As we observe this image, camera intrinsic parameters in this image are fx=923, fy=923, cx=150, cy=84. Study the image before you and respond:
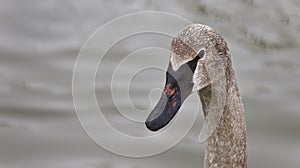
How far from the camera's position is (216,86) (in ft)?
13.9

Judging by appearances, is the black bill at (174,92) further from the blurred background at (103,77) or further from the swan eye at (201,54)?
the blurred background at (103,77)

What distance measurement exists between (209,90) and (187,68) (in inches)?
10.5

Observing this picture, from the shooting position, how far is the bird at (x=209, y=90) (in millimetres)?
4023

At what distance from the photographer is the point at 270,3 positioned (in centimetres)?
906

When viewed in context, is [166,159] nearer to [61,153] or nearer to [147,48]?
[61,153]

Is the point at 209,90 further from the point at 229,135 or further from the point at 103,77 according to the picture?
the point at 103,77

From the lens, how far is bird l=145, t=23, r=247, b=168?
4023mm

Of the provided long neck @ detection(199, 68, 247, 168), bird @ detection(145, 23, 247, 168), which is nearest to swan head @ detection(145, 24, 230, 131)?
bird @ detection(145, 23, 247, 168)

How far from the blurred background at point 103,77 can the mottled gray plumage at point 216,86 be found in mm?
2012

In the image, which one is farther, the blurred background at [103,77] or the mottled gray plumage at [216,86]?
the blurred background at [103,77]

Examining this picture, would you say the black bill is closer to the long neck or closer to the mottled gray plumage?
the mottled gray plumage

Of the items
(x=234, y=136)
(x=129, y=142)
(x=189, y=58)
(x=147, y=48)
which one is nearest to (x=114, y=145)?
(x=129, y=142)

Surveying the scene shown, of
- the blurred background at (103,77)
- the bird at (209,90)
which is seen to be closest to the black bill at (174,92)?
the bird at (209,90)

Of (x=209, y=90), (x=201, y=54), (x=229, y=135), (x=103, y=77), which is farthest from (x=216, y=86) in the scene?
(x=103, y=77)
